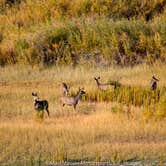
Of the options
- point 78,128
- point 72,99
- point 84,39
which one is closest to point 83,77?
point 84,39

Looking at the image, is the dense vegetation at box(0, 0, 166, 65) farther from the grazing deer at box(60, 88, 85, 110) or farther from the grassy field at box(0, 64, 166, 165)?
the grazing deer at box(60, 88, 85, 110)

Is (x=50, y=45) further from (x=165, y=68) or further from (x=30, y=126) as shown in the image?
(x=30, y=126)

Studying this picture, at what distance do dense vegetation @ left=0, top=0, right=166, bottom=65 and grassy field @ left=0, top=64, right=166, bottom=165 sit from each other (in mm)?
3495

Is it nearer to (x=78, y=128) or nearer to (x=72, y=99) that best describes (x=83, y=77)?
(x=72, y=99)

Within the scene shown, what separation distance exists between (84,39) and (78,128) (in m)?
11.9

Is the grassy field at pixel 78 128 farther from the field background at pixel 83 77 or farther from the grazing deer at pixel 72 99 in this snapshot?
the grazing deer at pixel 72 99

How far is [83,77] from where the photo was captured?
2341 cm

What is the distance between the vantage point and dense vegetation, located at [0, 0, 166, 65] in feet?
85.9

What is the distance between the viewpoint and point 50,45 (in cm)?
2722

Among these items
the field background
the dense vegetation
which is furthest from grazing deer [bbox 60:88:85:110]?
Result: the dense vegetation

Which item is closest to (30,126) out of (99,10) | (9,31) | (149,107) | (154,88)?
(149,107)

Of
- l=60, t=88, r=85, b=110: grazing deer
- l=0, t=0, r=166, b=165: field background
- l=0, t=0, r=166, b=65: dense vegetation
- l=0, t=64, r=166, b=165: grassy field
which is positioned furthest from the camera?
l=0, t=0, r=166, b=65: dense vegetation

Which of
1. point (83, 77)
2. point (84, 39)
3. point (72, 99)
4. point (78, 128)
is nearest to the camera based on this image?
point (78, 128)

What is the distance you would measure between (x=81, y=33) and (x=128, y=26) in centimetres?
196
